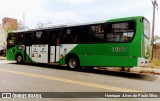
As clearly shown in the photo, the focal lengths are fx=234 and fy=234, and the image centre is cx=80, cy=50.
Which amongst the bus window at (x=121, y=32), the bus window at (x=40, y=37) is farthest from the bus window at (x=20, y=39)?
the bus window at (x=121, y=32)

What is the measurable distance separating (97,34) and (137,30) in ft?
8.68

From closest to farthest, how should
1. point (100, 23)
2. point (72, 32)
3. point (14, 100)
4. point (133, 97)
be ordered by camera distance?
point (14, 100) < point (133, 97) < point (100, 23) < point (72, 32)

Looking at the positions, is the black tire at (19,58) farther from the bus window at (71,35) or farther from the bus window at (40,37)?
the bus window at (71,35)

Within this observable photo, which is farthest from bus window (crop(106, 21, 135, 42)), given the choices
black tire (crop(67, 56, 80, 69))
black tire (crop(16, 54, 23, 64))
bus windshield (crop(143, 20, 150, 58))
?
black tire (crop(16, 54, 23, 64))

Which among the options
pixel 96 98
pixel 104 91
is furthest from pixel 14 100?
pixel 104 91

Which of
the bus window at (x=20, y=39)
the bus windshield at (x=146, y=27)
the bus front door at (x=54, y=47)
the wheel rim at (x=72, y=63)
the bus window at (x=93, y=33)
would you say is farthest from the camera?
the bus window at (x=20, y=39)

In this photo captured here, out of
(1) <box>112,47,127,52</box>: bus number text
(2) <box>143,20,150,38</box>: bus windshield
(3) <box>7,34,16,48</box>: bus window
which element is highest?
(2) <box>143,20,150,38</box>: bus windshield

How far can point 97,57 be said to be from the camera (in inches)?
541

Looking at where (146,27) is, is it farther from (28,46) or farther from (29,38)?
(28,46)

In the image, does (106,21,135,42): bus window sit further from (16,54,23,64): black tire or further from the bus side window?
(16,54,23,64): black tire

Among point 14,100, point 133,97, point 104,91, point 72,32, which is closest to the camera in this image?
point 14,100

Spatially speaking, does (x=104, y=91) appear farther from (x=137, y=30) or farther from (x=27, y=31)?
(x=27, y=31)

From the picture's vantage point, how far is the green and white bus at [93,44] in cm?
1212

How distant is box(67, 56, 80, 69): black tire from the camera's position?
1490 centimetres
